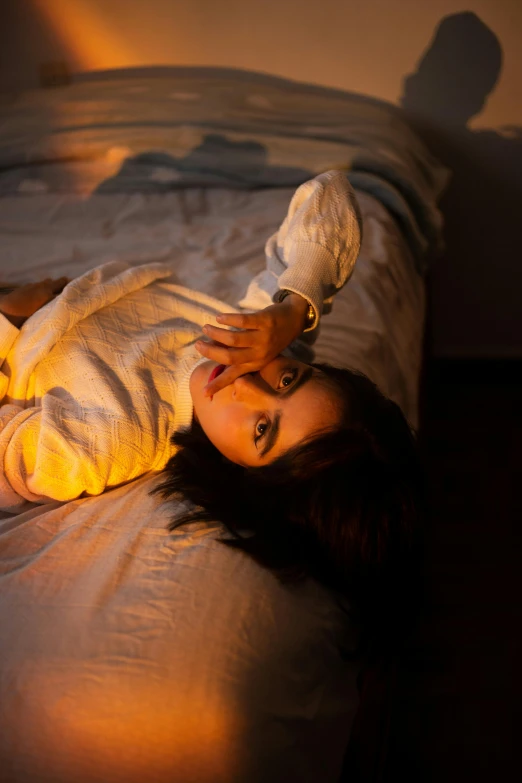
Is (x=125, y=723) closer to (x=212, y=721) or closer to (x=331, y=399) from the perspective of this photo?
(x=212, y=721)

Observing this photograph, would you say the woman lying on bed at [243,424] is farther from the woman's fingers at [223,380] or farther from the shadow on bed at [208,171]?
the shadow on bed at [208,171]

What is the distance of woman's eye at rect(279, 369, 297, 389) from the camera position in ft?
3.05

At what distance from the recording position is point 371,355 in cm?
115

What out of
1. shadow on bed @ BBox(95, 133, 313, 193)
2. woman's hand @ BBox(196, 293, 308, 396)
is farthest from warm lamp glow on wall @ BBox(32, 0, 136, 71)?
woman's hand @ BBox(196, 293, 308, 396)

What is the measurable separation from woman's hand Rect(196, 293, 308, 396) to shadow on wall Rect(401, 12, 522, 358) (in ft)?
4.30

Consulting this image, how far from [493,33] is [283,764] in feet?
6.24

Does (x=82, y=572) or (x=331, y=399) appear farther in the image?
(x=331, y=399)

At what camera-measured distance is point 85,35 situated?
6.81ft

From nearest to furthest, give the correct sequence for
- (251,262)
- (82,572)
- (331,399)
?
1. (82,572)
2. (331,399)
3. (251,262)

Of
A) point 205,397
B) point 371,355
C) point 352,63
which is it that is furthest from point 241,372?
point 352,63

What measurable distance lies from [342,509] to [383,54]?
1.58m

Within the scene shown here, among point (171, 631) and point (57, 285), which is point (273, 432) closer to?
point (171, 631)

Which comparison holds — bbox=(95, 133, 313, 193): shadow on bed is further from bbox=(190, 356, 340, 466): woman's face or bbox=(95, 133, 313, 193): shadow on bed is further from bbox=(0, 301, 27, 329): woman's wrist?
bbox=(190, 356, 340, 466): woman's face

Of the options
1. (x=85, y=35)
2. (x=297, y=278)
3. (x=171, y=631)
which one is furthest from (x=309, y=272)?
(x=85, y=35)
